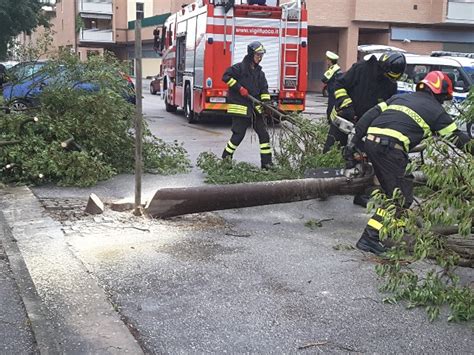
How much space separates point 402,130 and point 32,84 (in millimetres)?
5726

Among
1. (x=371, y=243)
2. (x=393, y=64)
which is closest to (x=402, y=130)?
(x=371, y=243)

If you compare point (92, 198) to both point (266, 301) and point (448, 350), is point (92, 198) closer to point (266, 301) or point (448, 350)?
point (266, 301)

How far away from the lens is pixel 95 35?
198 ft

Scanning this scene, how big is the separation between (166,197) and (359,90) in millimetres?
2788

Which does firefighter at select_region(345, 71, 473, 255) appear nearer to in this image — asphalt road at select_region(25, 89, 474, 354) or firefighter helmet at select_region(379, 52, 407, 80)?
asphalt road at select_region(25, 89, 474, 354)

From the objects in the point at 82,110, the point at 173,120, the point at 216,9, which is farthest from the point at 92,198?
the point at 173,120

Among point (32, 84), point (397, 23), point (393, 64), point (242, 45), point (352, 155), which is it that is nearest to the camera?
point (352, 155)

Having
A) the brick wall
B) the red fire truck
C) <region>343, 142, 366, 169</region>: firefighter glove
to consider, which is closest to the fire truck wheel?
the red fire truck

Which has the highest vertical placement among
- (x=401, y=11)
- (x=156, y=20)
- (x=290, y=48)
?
(x=156, y=20)

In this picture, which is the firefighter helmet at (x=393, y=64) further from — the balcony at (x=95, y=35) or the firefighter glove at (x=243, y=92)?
the balcony at (x=95, y=35)

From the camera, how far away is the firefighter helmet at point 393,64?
6504 millimetres

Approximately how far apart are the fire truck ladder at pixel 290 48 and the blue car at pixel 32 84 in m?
6.21

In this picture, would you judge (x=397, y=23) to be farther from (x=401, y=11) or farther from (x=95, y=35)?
(x=95, y=35)

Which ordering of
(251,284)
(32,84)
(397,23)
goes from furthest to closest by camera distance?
(397,23)
(32,84)
(251,284)
